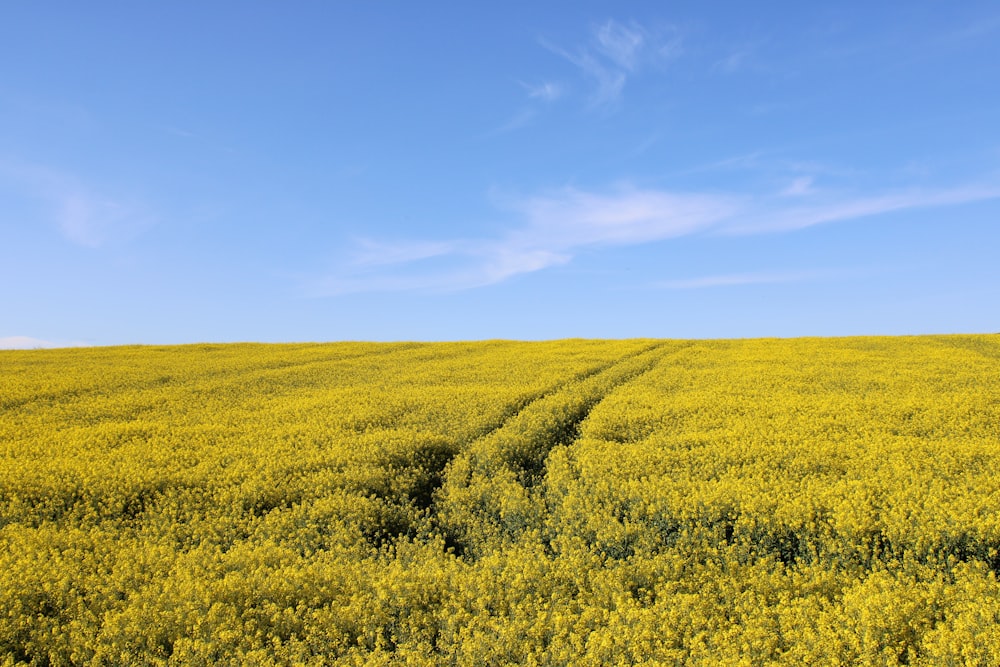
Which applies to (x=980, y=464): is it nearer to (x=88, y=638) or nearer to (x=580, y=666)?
(x=580, y=666)

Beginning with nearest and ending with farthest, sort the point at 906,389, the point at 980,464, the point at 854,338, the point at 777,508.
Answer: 1. the point at 777,508
2. the point at 980,464
3. the point at 906,389
4. the point at 854,338

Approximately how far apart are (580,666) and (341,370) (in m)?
21.6

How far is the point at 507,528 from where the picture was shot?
34.1ft

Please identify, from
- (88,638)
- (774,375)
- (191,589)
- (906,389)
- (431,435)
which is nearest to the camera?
(88,638)

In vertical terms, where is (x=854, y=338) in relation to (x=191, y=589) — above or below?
above

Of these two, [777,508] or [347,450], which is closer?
[777,508]

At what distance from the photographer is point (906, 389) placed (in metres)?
19.3

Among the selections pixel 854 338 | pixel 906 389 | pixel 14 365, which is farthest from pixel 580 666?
pixel 854 338

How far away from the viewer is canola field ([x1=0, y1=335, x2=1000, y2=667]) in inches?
267

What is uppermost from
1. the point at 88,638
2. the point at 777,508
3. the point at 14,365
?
the point at 14,365

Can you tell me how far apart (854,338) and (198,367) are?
31.6m

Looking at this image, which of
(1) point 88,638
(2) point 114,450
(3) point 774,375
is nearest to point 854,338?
(3) point 774,375

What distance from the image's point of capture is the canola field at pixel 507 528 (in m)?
6.79

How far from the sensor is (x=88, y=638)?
709 centimetres
